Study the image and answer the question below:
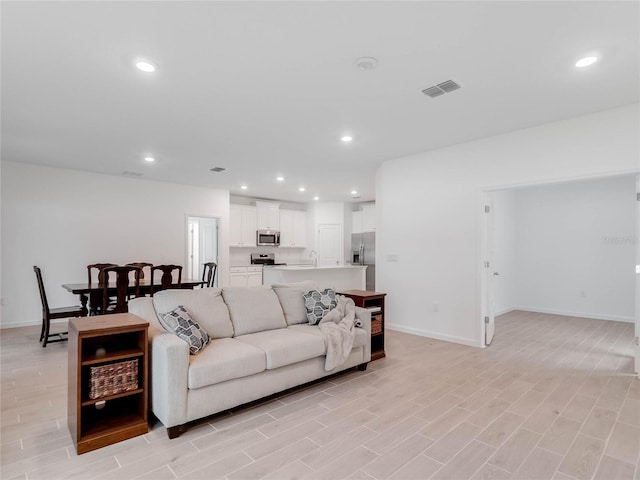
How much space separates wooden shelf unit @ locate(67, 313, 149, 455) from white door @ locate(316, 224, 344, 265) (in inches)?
295

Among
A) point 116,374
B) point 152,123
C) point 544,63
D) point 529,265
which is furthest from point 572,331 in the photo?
point 152,123

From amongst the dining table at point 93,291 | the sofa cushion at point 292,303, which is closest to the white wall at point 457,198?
the sofa cushion at point 292,303

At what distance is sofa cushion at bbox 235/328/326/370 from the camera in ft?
9.16

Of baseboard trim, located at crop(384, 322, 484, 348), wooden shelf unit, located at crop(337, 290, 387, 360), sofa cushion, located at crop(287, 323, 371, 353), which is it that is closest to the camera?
sofa cushion, located at crop(287, 323, 371, 353)

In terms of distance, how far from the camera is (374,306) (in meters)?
4.16

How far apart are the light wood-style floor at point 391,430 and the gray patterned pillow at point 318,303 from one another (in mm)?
627

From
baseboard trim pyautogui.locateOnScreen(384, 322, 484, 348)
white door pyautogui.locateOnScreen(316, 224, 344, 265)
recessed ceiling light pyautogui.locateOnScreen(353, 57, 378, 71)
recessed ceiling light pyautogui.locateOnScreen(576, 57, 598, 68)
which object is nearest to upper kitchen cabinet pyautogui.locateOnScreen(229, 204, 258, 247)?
white door pyautogui.locateOnScreen(316, 224, 344, 265)

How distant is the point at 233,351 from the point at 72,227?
17.1 ft

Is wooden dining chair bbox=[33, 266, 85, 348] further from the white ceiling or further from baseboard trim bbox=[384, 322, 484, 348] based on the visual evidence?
baseboard trim bbox=[384, 322, 484, 348]

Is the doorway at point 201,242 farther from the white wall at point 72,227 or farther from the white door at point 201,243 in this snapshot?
the white wall at point 72,227

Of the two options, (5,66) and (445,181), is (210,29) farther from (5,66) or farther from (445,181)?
(445,181)

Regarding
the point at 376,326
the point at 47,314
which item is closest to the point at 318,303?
the point at 376,326

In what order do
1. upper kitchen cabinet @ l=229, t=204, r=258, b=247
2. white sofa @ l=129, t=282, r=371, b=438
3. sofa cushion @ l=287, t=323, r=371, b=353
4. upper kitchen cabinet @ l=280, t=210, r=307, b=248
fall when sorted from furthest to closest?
upper kitchen cabinet @ l=280, t=210, r=307, b=248, upper kitchen cabinet @ l=229, t=204, r=258, b=247, sofa cushion @ l=287, t=323, r=371, b=353, white sofa @ l=129, t=282, r=371, b=438

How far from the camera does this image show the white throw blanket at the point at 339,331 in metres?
3.18
